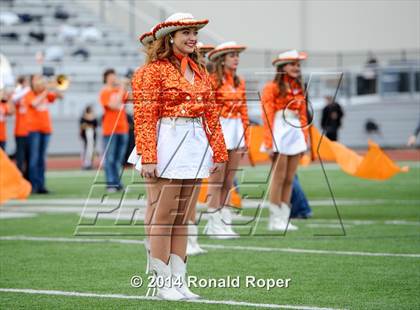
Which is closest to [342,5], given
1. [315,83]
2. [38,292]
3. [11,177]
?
[315,83]

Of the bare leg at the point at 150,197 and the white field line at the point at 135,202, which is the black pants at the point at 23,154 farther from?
the bare leg at the point at 150,197

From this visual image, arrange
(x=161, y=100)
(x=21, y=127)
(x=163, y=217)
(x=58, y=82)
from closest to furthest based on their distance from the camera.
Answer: (x=161, y=100) → (x=163, y=217) → (x=58, y=82) → (x=21, y=127)

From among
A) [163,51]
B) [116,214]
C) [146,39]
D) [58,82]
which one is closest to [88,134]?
[58,82]

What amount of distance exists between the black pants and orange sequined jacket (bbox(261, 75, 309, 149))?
7.64m

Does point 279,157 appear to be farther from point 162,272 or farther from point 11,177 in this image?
point 162,272

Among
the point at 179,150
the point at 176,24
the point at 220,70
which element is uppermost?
the point at 176,24

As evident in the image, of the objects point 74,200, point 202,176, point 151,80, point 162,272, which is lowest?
point 74,200

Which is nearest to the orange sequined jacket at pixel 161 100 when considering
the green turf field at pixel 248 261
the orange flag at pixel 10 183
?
the green turf field at pixel 248 261

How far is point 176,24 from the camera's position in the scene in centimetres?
684

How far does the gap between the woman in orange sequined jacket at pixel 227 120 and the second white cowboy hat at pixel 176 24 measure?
3.87m

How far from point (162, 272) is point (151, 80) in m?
1.24

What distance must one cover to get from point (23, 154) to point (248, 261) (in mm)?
10157

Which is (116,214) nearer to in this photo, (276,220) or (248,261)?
(276,220)

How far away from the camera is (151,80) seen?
271 inches
